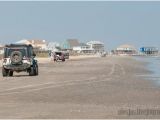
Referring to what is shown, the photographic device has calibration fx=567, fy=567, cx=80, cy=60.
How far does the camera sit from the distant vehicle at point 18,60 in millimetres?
37250

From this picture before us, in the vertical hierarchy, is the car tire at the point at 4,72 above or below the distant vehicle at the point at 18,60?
below

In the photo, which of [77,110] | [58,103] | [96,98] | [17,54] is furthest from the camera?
[17,54]

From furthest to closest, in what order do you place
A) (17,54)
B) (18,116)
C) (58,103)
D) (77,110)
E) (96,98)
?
1. (17,54)
2. (96,98)
3. (58,103)
4. (77,110)
5. (18,116)

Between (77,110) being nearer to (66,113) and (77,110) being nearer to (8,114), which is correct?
(66,113)

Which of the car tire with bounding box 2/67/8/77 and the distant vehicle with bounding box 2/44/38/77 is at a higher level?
the distant vehicle with bounding box 2/44/38/77

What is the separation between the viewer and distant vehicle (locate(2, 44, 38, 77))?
3725 cm

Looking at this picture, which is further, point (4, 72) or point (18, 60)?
point (4, 72)

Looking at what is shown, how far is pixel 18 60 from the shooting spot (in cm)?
3716

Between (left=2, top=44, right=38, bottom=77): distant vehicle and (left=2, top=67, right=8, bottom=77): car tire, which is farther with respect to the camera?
(left=2, top=67, right=8, bottom=77): car tire

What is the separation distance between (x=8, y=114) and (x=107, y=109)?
2886 millimetres

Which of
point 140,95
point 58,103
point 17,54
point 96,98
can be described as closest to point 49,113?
point 58,103

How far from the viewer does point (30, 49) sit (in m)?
38.7

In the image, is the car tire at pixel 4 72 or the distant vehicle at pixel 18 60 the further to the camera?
the car tire at pixel 4 72

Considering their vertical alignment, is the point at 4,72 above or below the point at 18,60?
below
